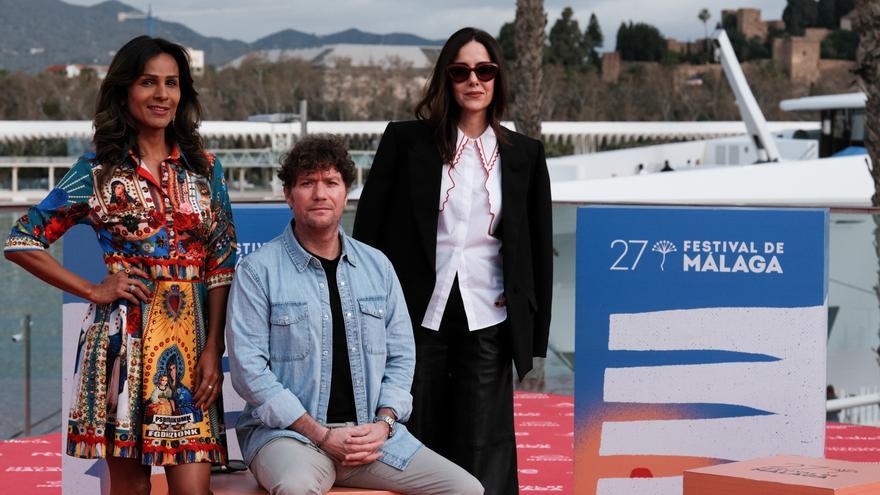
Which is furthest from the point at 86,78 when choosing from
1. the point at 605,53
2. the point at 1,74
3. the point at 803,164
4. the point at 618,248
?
the point at 618,248

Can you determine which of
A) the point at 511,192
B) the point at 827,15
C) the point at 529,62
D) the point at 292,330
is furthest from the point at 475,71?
the point at 827,15

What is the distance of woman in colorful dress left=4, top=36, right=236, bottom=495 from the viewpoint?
3.50 meters

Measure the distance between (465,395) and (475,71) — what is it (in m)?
0.96

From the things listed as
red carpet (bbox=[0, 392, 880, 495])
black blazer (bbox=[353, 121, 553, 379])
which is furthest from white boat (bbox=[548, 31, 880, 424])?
black blazer (bbox=[353, 121, 553, 379])

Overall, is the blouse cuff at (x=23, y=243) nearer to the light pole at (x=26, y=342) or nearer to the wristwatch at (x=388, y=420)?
the wristwatch at (x=388, y=420)

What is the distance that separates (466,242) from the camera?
399cm

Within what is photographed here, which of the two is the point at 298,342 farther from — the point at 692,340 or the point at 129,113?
the point at 692,340

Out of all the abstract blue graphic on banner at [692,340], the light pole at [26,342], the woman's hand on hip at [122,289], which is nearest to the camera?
the woman's hand on hip at [122,289]

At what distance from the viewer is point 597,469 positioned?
4812 millimetres

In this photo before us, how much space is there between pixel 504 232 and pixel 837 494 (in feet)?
3.86

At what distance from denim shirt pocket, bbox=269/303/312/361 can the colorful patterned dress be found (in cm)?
21

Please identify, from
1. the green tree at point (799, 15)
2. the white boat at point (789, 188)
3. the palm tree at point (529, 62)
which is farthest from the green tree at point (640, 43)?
the palm tree at point (529, 62)

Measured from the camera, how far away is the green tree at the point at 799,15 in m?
151

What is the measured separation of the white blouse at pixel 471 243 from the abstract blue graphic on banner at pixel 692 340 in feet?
2.69
